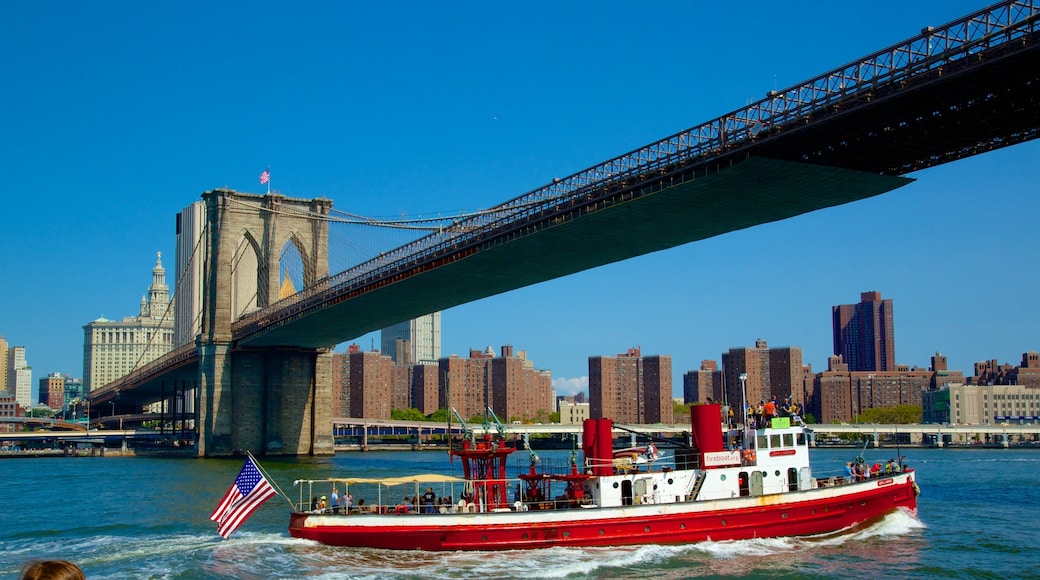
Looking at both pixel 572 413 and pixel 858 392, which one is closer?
pixel 858 392

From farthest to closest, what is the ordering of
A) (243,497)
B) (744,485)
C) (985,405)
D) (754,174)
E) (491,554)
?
(985,405)
(754,174)
(744,485)
(491,554)
(243,497)

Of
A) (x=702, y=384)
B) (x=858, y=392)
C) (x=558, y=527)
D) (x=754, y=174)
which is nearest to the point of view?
(x=558, y=527)

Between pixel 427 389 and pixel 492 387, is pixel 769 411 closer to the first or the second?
pixel 492 387

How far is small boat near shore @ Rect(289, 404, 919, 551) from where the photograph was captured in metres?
25.2

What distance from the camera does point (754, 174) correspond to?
38.8 metres

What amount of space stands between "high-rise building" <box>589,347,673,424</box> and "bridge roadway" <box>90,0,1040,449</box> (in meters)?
102

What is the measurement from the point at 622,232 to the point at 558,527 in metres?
25.4

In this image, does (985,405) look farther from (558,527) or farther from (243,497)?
(243,497)

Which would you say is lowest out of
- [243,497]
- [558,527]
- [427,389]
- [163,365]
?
[558,527]

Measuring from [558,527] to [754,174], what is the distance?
1884cm

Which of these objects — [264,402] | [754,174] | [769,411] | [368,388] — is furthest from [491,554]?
[368,388]

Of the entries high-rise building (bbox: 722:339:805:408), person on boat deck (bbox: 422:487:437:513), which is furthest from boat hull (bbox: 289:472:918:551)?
high-rise building (bbox: 722:339:805:408)

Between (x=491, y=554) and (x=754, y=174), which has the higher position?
(x=754, y=174)

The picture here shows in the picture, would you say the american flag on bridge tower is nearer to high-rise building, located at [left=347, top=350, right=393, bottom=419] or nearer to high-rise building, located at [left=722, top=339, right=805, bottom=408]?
high-rise building, located at [left=722, top=339, right=805, bottom=408]
